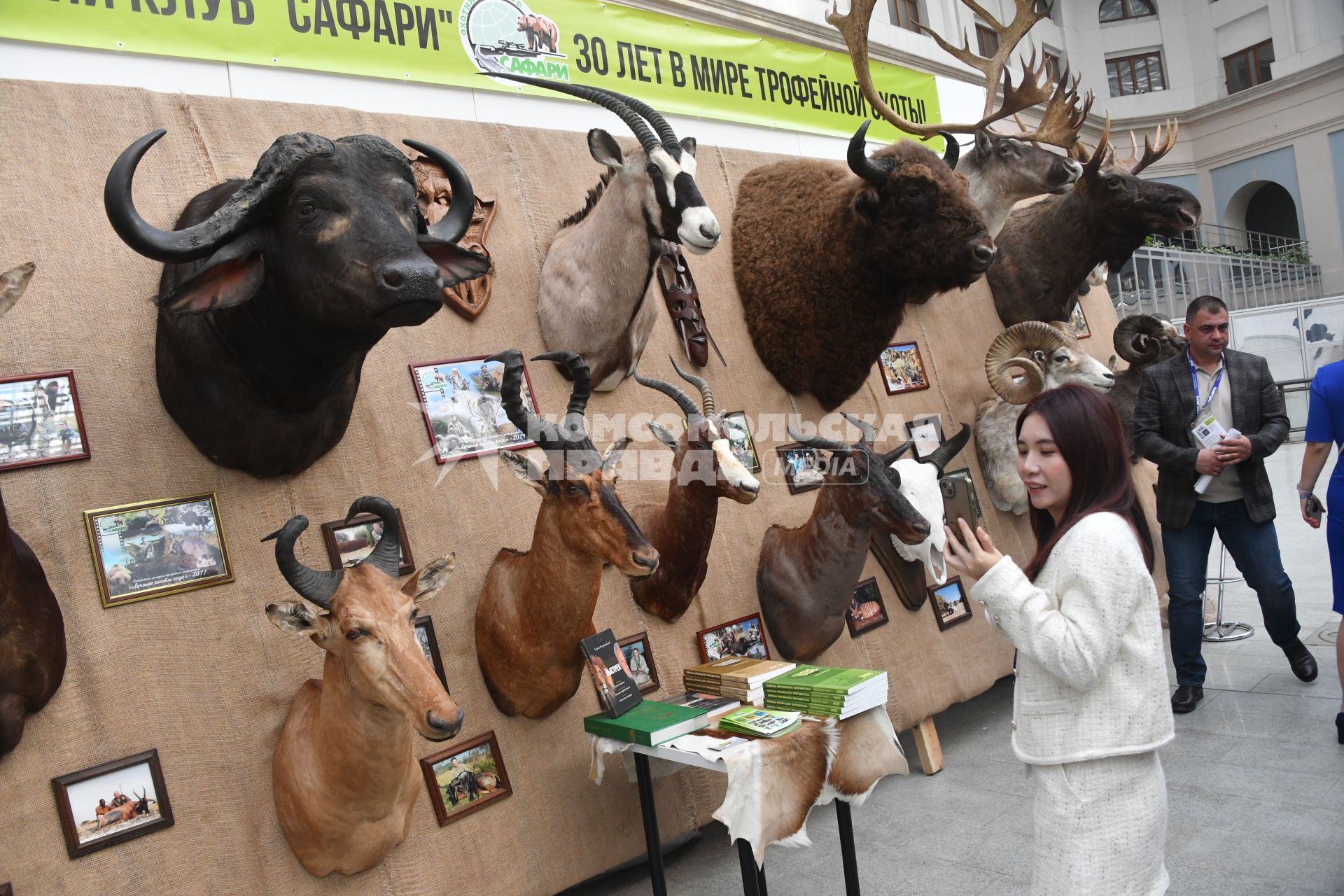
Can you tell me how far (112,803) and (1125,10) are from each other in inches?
1086

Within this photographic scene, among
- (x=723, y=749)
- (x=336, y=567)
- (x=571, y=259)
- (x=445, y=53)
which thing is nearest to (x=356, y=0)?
(x=445, y=53)

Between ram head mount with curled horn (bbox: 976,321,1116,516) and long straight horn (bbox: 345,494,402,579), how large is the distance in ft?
11.7

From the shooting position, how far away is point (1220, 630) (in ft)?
19.1

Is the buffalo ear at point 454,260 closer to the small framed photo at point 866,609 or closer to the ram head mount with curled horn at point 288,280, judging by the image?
the ram head mount with curled horn at point 288,280

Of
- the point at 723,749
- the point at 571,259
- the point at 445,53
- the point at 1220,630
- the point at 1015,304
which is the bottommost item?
the point at 1220,630

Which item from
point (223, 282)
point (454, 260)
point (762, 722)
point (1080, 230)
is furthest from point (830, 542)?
point (1080, 230)

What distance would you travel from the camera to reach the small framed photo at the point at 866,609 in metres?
4.30

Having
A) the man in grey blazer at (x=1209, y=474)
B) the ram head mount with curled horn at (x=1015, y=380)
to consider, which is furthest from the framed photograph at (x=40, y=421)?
the man in grey blazer at (x=1209, y=474)

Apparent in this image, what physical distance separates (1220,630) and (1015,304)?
94.7 inches

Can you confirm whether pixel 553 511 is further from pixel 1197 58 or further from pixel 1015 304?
pixel 1197 58

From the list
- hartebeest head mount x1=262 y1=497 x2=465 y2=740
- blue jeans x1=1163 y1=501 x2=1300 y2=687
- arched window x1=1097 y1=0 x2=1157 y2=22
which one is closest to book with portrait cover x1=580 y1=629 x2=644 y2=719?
hartebeest head mount x1=262 y1=497 x2=465 y2=740

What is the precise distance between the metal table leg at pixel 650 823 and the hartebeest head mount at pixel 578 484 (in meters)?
0.67

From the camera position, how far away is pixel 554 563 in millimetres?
2906

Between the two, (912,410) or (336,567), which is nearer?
(336,567)
